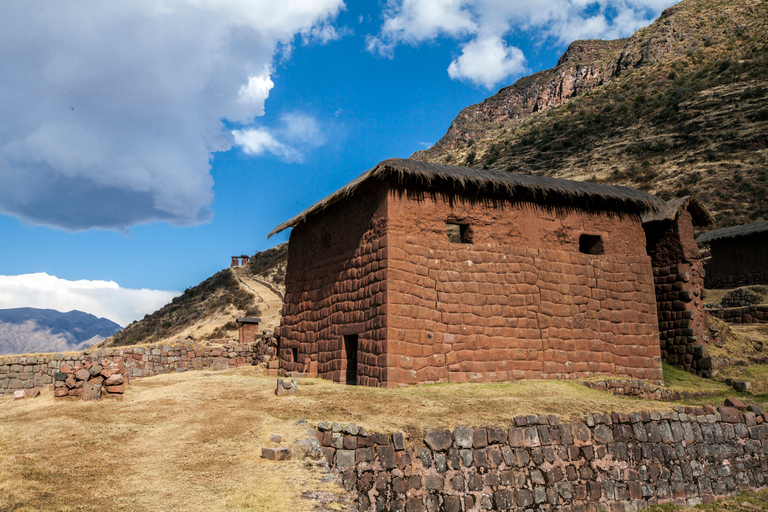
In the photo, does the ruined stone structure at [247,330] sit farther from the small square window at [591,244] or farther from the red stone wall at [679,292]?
the red stone wall at [679,292]

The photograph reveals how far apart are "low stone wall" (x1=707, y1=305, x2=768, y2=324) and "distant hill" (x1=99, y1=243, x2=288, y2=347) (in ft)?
73.3

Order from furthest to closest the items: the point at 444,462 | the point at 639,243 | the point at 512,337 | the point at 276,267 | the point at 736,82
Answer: the point at 276,267
the point at 736,82
the point at 639,243
the point at 512,337
the point at 444,462

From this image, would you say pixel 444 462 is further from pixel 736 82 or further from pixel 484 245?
pixel 736 82

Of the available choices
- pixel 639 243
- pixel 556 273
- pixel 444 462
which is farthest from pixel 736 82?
pixel 444 462

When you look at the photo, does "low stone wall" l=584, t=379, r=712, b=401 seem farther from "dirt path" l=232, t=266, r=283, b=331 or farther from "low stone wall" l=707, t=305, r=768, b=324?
"dirt path" l=232, t=266, r=283, b=331

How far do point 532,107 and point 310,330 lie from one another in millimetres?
69360

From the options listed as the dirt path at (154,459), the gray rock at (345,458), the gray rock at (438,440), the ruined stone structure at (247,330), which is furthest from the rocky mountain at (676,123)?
the dirt path at (154,459)

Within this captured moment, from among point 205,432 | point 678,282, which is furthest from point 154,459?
point 678,282

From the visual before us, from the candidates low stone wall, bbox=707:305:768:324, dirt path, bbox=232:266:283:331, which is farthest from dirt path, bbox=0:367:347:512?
dirt path, bbox=232:266:283:331

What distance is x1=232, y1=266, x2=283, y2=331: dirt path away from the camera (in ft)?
105

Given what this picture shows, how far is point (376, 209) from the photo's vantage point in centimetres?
1099

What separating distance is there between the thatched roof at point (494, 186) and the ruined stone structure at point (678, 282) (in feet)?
3.32

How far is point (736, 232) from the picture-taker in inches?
956

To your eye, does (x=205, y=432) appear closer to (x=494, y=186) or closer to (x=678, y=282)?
(x=494, y=186)
